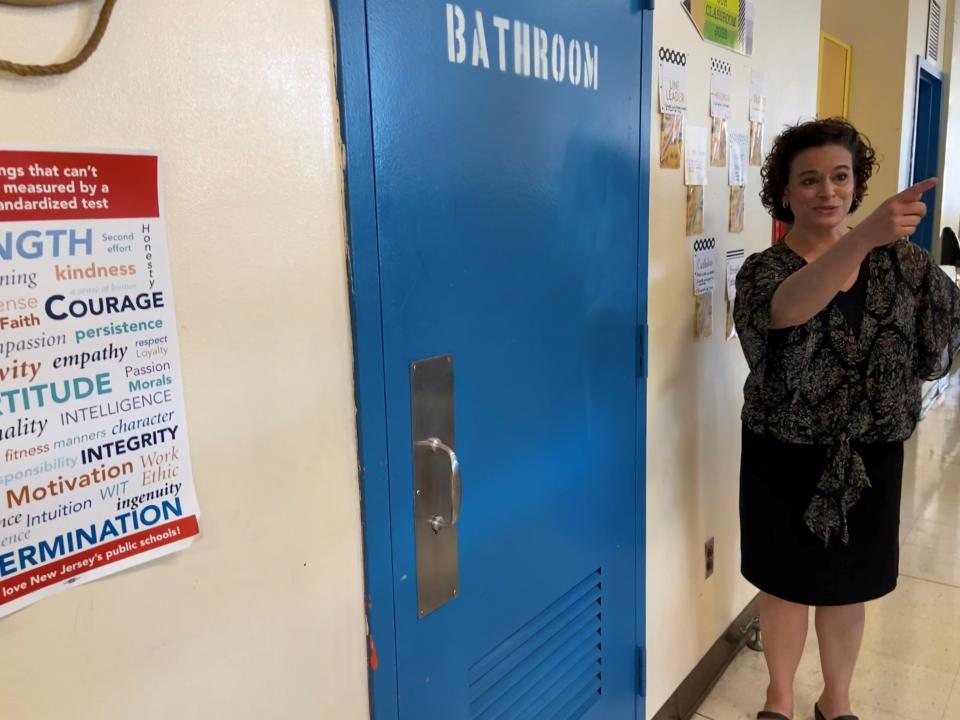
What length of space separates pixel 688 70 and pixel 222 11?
1236 millimetres

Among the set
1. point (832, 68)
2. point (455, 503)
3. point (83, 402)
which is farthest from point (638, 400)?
point (832, 68)

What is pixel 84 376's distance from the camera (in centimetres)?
77

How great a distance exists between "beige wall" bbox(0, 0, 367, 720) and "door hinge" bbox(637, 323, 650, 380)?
84cm

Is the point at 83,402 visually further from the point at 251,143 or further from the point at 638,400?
the point at 638,400

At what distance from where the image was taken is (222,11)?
2.78ft

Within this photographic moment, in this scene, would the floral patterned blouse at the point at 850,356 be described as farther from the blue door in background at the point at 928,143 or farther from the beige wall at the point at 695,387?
the blue door in background at the point at 928,143

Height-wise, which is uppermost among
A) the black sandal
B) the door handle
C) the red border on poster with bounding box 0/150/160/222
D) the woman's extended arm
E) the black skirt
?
the red border on poster with bounding box 0/150/160/222

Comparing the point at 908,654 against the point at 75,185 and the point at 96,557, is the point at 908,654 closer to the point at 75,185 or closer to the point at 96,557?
the point at 96,557

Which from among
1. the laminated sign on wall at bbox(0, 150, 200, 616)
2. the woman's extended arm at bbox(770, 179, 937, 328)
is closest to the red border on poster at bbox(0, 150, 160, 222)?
the laminated sign on wall at bbox(0, 150, 200, 616)

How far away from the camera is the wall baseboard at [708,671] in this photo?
2.06 meters

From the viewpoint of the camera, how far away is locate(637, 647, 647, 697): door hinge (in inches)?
72.2

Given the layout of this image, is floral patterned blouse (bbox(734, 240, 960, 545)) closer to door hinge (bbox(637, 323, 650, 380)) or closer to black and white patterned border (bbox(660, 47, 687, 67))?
door hinge (bbox(637, 323, 650, 380))

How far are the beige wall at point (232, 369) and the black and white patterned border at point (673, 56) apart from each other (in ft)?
3.11

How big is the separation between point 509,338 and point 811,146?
99cm
